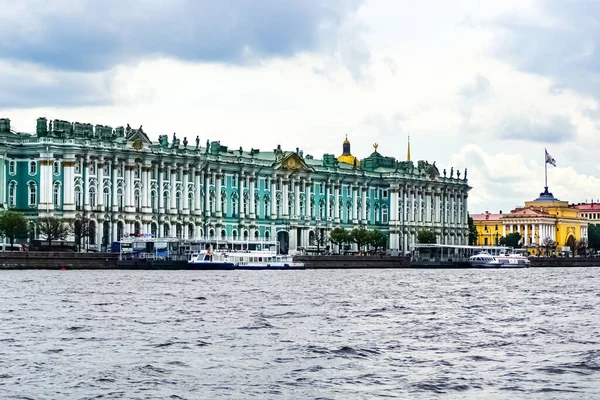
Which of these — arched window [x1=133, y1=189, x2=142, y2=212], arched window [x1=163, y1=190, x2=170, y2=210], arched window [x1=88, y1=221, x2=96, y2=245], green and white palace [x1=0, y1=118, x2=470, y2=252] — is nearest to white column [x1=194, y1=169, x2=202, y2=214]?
green and white palace [x1=0, y1=118, x2=470, y2=252]

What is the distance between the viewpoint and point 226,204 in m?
94.5

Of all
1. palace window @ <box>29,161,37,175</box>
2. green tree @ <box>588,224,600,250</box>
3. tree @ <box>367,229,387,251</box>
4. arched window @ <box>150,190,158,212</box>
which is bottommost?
tree @ <box>367,229,387,251</box>

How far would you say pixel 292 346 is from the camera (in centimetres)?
2577

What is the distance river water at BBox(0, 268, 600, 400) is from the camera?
20594 mm

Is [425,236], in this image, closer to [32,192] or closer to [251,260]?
[251,260]

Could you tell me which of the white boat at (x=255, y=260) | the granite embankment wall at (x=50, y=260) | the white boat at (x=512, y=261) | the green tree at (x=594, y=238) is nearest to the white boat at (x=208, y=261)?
the white boat at (x=255, y=260)

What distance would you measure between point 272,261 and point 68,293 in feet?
122

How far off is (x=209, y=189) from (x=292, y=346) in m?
67.5

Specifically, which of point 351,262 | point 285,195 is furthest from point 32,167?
point 285,195

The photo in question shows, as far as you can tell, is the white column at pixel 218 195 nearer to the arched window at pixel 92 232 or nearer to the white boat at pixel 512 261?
the arched window at pixel 92 232

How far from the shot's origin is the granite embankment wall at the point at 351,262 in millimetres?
81000

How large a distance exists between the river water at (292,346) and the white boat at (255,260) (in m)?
32.5

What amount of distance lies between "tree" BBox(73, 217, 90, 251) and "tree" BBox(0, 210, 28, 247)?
10.2ft

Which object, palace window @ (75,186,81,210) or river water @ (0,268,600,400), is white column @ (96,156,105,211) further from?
river water @ (0,268,600,400)
